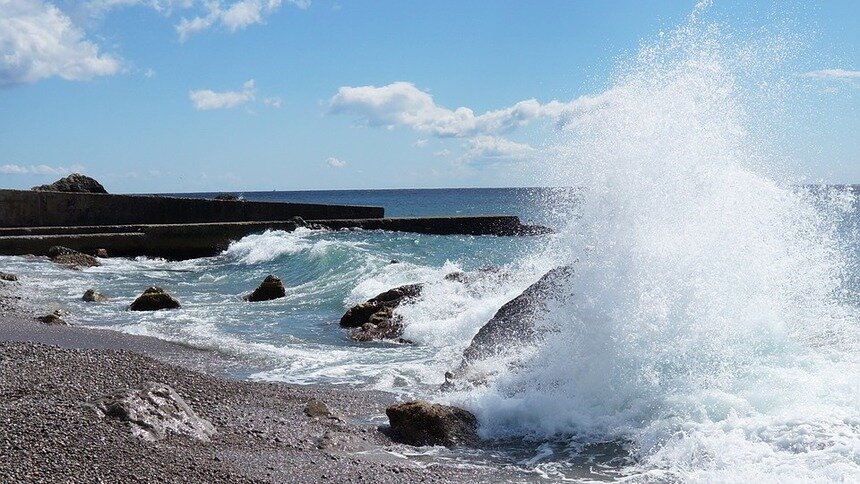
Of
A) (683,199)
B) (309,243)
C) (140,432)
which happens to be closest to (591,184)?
(683,199)

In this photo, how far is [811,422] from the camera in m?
5.84

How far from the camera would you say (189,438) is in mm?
5504

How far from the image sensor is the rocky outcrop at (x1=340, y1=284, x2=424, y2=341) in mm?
10656

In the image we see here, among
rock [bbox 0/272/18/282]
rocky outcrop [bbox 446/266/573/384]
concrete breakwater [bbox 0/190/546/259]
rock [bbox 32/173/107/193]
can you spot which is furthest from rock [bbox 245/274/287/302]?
rock [bbox 32/173/107/193]

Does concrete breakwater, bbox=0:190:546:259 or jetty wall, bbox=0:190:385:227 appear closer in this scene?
concrete breakwater, bbox=0:190:546:259

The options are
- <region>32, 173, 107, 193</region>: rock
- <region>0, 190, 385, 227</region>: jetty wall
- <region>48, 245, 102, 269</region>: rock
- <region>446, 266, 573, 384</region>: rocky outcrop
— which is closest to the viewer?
<region>446, 266, 573, 384</region>: rocky outcrop

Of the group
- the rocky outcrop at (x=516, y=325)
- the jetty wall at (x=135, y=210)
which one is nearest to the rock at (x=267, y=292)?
the rocky outcrop at (x=516, y=325)

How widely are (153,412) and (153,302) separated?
7413 mm

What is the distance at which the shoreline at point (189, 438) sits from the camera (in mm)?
4848

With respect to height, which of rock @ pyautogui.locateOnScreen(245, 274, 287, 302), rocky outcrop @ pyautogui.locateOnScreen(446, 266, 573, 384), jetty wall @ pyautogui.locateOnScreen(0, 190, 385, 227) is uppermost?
jetty wall @ pyautogui.locateOnScreen(0, 190, 385, 227)

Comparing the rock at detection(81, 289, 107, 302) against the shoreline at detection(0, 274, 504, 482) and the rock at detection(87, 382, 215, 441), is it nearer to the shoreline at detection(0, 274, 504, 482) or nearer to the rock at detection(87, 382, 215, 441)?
the shoreline at detection(0, 274, 504, 482)

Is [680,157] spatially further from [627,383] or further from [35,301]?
[35,301]

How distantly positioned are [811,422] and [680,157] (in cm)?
326

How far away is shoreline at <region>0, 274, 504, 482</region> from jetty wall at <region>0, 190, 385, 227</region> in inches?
759
